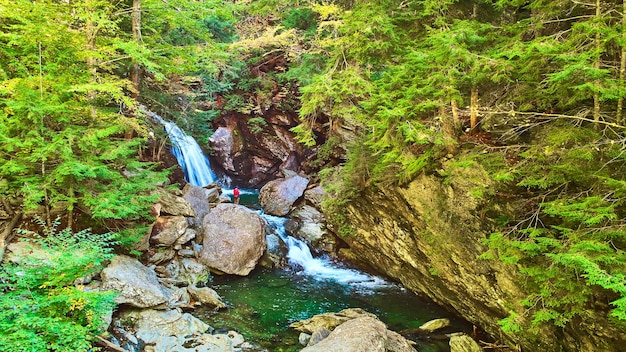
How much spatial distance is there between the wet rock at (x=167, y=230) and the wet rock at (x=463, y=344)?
830 centimetres

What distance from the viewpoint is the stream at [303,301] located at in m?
8.00

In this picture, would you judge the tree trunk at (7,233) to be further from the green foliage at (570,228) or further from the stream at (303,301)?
the green foliage at (570,228)

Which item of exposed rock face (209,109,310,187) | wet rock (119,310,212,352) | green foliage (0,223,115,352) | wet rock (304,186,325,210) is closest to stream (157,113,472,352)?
wet rock (119,310,212,352)

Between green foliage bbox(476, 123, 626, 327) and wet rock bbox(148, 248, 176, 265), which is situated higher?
green foliage bbox(476, 123, 626, 327)

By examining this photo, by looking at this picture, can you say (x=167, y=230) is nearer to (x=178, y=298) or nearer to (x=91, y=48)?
(x=178, y=298)

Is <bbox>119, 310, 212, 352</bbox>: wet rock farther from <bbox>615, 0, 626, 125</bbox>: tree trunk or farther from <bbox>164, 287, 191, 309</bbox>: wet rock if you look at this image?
<bbox>615, 0, 626, 125</bbox>: tree trunk

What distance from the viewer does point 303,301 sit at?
977 cm

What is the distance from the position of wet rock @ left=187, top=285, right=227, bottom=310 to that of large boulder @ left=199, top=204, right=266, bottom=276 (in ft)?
5.06

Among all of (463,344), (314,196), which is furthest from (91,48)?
(463,344)

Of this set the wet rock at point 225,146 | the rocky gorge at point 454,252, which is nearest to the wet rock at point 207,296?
the rocky gorge at point 454,252

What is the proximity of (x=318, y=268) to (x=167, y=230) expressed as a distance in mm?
5345

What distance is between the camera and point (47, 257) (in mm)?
5586

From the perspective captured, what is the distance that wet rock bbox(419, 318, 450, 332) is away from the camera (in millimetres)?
8281

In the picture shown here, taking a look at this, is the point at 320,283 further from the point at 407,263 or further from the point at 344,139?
the point at 344,139
